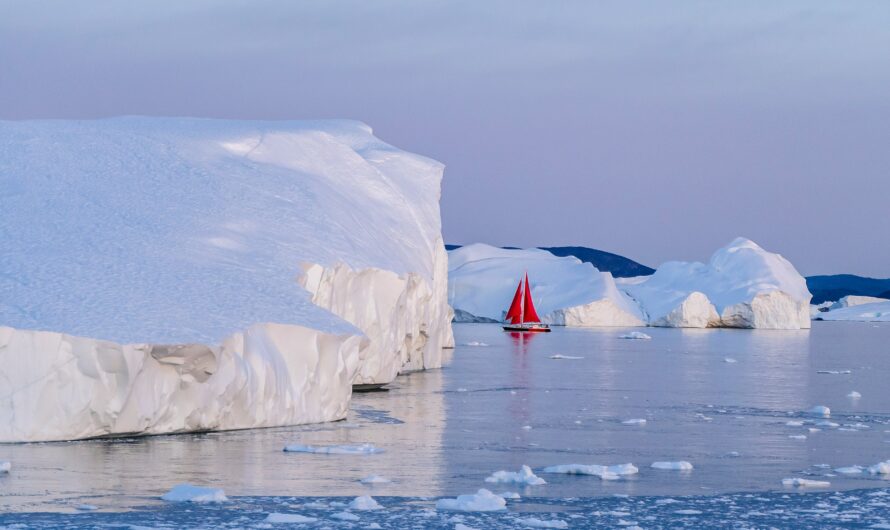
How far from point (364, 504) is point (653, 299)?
230 ft

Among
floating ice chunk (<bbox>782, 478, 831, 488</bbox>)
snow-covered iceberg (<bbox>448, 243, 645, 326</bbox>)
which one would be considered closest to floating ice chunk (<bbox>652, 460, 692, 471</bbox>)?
floating ice chunk (<bbox>782, 478, 831, 488</bbox>)

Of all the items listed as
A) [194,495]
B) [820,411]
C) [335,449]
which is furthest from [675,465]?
[820,411]

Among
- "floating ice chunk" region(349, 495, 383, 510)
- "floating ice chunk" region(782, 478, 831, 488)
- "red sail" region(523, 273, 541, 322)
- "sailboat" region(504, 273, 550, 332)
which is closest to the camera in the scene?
"floating ice chunk" region(349, 495, 383, 510)

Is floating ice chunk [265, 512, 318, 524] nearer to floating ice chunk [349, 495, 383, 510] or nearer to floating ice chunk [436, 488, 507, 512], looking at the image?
floating ice chunk [349, 495, 383, 510]

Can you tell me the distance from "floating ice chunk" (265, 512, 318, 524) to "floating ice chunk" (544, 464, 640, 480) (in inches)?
135

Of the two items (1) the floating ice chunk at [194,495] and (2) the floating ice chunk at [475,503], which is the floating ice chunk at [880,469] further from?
(1) the floating ice chunk at [194,495]

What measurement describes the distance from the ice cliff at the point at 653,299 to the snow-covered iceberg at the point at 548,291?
49mm

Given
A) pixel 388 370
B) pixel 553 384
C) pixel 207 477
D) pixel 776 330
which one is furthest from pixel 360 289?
pixel 776 330

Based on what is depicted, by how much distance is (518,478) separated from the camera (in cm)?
1128

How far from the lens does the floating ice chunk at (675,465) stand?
1247 centimetres

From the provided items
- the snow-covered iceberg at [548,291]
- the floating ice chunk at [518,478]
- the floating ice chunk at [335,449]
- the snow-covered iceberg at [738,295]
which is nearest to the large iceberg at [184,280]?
the floating ice chunk at [335,449]

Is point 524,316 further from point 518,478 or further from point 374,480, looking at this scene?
point 374,480

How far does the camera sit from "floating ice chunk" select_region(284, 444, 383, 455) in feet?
42.3

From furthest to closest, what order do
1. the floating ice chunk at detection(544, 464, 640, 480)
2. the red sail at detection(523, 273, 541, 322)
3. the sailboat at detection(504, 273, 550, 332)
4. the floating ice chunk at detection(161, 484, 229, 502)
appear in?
the red sail at detection(523, 273, 541, 322) < the sailboat at detection(504, 273, 550, 332) < the floating ice chunk at detection(544, 464, 640, 480) < the floating ice chunk at detection(161, 484, 229, 502)
